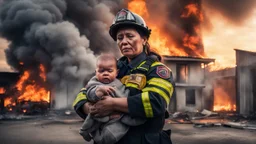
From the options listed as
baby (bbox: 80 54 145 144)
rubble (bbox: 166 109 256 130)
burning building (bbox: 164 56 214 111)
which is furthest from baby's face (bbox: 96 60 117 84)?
burning building (bbox: 164 56 214 111)

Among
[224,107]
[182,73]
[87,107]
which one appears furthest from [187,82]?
[87,107]

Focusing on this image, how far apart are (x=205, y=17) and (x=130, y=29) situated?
1683 inches

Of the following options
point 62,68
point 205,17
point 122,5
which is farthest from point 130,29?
point 205,17

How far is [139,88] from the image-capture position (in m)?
1.83

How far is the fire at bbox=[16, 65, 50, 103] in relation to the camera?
29.0 m

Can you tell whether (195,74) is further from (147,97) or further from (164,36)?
(147,97)

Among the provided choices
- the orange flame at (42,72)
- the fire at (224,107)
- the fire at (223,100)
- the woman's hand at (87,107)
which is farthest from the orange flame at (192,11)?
the woman's hand at (87,107)

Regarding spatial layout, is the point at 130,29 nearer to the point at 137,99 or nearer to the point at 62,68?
the point at 137,99

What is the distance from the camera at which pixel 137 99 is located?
174 cm

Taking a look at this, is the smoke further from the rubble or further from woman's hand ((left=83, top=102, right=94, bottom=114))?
woman's hand ((left=83, top=102, right=94, bottom=114))

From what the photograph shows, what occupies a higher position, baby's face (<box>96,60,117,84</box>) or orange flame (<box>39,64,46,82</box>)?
orange flame (<box>39,64,46,82</box>)

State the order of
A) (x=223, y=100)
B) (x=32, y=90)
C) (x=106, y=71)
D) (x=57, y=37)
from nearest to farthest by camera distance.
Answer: (x=106, y=71) < (x=57, y=37) < (x=32, y=90) < (x=223, y=100)

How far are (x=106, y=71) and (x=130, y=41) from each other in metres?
0.33

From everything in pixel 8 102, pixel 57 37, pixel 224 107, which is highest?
pixel 57 37
